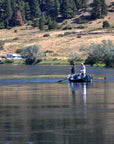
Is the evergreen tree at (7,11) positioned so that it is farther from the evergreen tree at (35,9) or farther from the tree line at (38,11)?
the evergreen tree at (35,9)

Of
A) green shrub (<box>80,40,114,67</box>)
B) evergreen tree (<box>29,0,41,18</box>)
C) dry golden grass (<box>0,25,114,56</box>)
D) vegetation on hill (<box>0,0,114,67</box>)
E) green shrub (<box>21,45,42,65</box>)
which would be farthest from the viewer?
evergreen tree (<box>29,0,41,18</box>)

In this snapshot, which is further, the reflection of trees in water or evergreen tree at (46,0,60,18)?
evergreen tree at (46,0,60,18)

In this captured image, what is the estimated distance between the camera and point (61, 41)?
4921 inches

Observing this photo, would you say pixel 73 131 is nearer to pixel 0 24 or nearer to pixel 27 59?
pixel 27 59

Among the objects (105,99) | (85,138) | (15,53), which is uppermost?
(85,138)

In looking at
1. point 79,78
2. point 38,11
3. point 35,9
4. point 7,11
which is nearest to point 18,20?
point 7,11

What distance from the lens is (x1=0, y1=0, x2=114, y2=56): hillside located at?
118 metres

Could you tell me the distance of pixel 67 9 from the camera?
163 meters

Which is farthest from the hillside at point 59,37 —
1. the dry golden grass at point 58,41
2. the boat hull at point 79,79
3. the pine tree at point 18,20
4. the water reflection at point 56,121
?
the water reflection at point 56,121

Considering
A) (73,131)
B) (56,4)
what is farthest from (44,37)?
(73,131)

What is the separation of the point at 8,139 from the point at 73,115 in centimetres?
446

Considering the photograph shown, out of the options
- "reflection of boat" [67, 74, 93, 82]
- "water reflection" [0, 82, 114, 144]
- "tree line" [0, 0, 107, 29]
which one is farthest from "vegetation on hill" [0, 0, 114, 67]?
"water reflection" [0, 82, 114, 144]

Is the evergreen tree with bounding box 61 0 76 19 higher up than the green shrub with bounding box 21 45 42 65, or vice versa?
the evergreen tree with bounding box 61 0 76 19

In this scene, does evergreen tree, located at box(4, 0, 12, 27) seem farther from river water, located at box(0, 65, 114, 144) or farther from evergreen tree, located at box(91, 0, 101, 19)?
river water, located at box(0, 65, 114, 144)
